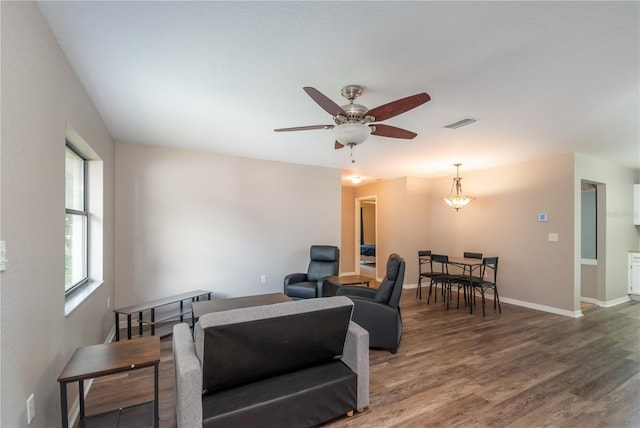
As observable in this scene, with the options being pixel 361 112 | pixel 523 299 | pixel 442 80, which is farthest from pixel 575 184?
pixel 361 112

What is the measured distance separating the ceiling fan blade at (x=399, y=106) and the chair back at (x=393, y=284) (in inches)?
65.2

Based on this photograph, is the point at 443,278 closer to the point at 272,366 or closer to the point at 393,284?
the point at 393,284

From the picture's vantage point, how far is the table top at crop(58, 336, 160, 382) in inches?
65.4

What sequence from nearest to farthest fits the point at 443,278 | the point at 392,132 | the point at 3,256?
1. the point at 3,256
2. the point at 392,132
3. the point at 443,278

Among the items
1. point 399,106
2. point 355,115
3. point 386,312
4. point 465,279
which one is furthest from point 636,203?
point 355,115

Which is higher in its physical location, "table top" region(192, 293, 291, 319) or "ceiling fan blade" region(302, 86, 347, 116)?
"ceiling fan blade" region(302, 86, 347, 116)

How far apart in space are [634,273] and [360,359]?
21.6 feet

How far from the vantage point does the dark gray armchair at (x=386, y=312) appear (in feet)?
10.3

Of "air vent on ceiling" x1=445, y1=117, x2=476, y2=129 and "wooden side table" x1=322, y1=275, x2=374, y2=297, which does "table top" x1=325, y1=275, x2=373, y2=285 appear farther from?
"air vent on ceiling" x1=445, y1=117, x2=476, y2=129

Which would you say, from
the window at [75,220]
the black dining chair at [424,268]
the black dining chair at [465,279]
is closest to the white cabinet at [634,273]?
the black dining chair at [465,279]

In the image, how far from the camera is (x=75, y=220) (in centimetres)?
282

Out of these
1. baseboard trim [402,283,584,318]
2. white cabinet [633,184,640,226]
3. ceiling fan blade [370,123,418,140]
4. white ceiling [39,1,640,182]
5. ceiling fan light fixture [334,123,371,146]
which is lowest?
baseboard trim [402,283,584,318]

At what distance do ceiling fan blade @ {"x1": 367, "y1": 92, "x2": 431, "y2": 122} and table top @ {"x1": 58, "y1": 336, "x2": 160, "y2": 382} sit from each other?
2.30 m

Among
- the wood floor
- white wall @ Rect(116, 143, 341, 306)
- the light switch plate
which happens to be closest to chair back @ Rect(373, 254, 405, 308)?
the wood floor
